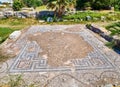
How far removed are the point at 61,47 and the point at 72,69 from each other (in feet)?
10.3

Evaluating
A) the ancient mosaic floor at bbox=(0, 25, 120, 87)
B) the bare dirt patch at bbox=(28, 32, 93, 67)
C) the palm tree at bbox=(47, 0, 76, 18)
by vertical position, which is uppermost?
the palm tree at bbox=(47, 0, 76, 18)

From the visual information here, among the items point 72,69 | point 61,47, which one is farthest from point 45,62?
point 61,47

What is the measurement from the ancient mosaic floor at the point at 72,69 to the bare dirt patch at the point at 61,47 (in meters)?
0.33

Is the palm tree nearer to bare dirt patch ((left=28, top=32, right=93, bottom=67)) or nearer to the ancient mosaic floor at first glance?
bare dirt patch ((left=28, top=32, right=93, bottom=67))

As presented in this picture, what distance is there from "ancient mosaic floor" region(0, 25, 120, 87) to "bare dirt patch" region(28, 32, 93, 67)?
33cm

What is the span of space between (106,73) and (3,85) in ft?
10.6

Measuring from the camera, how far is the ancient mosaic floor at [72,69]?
6.81 meters

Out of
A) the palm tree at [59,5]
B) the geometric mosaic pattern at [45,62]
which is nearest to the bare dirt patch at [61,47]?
the geometric mosaic pattern at [45,62]

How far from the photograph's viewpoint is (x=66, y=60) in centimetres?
877

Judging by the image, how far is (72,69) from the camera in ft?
25.4

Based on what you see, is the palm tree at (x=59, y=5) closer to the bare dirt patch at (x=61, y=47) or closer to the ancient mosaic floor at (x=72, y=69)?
the bare dirt patch at (x=61, y=47)

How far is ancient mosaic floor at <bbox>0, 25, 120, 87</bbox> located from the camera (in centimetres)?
681

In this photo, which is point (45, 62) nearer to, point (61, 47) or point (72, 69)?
point (72, 69)

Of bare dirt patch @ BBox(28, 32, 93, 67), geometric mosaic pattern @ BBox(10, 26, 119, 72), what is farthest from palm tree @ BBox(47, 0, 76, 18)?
geometric mosaic pattern @ BBox(10, 26, 119, 72)
